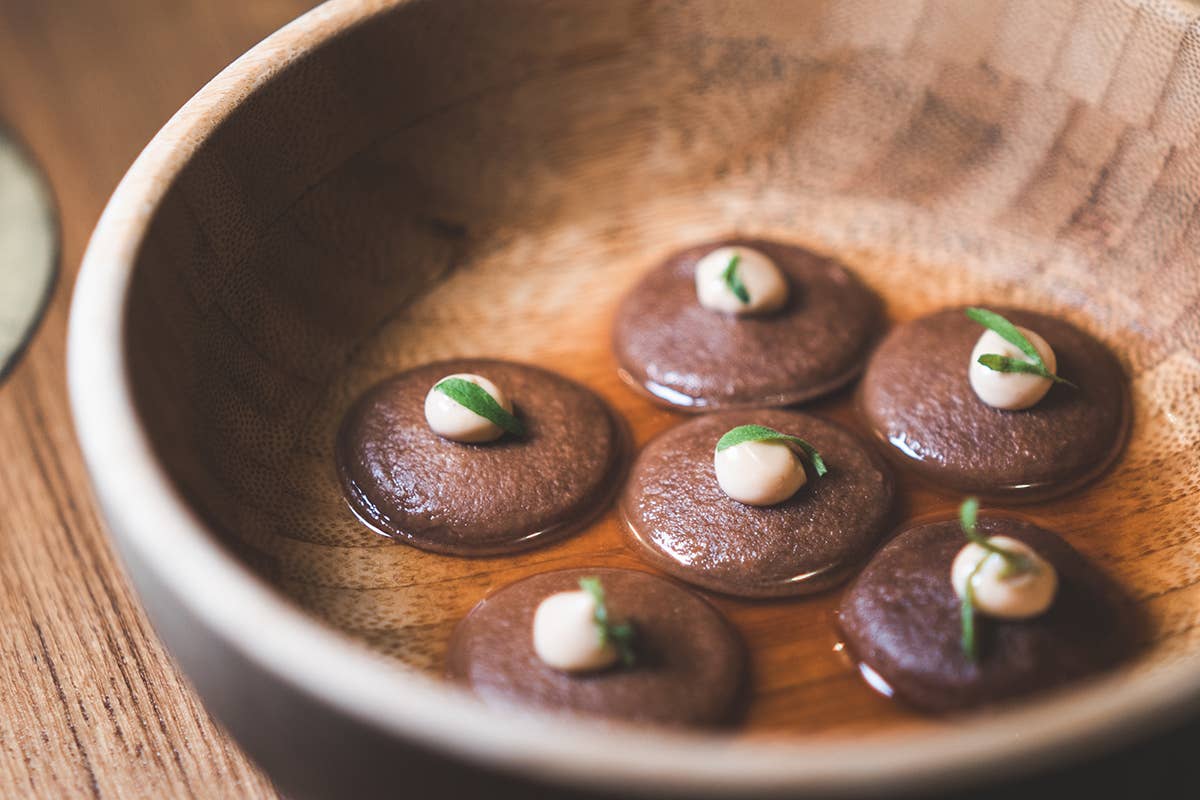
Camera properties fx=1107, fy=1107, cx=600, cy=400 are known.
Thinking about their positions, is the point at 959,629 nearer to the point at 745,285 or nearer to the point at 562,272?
the point at 745,285

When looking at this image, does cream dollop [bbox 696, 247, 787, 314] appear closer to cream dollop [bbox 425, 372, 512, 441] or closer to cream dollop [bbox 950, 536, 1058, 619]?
cream dollop [bbox 425, 372, 512, 441]

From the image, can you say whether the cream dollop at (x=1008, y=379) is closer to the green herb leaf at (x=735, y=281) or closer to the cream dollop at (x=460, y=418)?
the green herb leaf at (x=735, y=281)

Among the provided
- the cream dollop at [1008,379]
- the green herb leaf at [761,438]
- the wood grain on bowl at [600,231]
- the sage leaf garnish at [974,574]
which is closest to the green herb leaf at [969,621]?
the sage leaf garnish at [974,574]

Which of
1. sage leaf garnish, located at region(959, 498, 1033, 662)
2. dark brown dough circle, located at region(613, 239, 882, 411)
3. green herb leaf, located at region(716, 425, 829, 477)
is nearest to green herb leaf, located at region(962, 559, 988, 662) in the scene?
sage leaf garnish, located at region(959, 498, 1033, 662)

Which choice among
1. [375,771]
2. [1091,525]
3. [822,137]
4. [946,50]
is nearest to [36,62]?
[822,137]

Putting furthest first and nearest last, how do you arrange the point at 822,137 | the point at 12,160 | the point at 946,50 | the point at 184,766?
1. the point at 12,160
2. the point at 822,137
3. the point at 946,50
4. the point at 184,766

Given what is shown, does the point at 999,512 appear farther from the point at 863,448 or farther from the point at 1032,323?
the point at 1032,323

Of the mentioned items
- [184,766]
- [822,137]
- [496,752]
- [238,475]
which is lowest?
[184,766]
